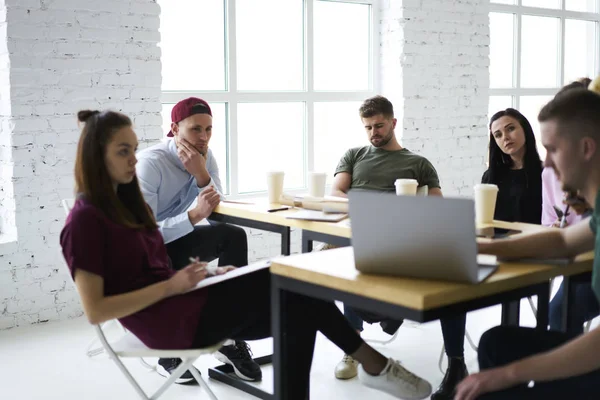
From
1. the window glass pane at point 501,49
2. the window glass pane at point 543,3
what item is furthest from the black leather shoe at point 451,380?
the window glass pane at point 543,3

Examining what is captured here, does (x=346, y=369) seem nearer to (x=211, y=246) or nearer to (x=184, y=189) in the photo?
(x=211, y=246)

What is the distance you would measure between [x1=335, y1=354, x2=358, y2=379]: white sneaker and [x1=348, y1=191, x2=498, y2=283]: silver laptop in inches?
55.6

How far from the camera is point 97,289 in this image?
209cm

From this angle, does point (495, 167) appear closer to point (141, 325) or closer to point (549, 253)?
point (549, 253)

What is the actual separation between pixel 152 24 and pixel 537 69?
375cm

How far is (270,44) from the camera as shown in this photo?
4.98 metres

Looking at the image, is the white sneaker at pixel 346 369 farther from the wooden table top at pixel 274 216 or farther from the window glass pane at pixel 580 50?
the window glass pane at pixel 580 50

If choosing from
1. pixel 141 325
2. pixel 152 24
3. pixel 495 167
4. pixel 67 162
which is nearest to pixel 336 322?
pixel 141 325

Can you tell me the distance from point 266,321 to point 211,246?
40.4 inches

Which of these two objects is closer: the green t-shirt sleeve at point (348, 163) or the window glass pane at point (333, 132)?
the green t-shirt sleeve at point (348, 163)

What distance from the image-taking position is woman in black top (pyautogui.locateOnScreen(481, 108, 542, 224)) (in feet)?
11.0

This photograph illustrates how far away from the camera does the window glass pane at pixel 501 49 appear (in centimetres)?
626

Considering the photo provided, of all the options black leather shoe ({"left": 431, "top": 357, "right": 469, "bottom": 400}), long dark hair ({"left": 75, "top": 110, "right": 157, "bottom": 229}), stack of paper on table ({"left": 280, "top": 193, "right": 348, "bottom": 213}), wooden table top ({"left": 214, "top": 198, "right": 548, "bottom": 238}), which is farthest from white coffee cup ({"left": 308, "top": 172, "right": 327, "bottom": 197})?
long dark hair ({"left": 75, "top": 110, "right": 157, "bottom": 229})

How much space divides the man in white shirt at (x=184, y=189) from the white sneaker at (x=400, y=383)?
116 centimetres
